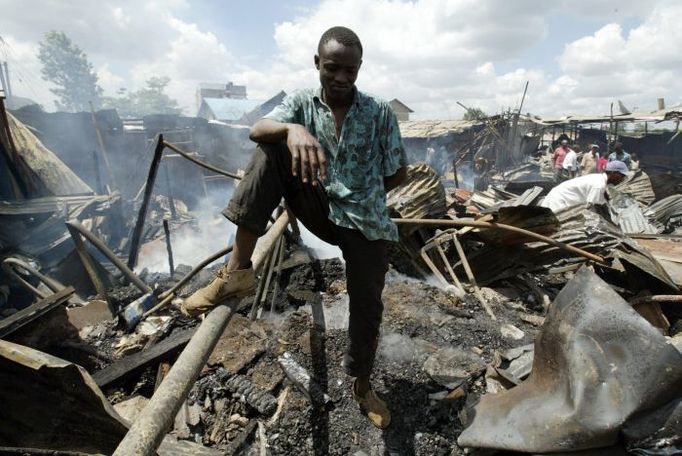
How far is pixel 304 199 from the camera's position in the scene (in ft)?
6.52

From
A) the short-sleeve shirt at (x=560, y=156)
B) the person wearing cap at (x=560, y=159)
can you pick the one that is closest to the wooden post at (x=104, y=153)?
the person wearing cap at (x=560, y=159)

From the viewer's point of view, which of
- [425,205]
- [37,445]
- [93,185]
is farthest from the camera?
[93,185]

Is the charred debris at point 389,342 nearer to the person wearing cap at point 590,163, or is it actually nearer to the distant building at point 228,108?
the person wearing cap at point 590,163

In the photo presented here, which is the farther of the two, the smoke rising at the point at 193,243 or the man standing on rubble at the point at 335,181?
the smoke rising at the point at 193,243

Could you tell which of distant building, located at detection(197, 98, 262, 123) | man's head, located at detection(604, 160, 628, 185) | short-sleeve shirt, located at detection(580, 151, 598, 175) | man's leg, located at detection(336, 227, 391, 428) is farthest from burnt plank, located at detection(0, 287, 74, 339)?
distant building, located at detection(197, 98, 262, 123)

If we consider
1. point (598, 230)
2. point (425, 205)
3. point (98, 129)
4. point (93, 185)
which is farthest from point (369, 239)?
point (98, 129)

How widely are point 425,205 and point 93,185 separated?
13.4 meters

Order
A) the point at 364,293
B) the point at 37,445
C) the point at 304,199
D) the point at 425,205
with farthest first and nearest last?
the point at 425,205
the point at 364,293
the point at 304,199
the point at 37,445

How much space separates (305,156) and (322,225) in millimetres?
614

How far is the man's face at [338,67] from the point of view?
1785mm

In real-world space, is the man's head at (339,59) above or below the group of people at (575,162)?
above

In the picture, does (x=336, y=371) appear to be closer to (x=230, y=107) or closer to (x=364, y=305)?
(x=364, y=305)

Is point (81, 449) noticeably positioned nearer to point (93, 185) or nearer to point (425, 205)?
point (425, 205)

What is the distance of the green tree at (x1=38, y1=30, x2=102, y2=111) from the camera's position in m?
51.7
